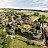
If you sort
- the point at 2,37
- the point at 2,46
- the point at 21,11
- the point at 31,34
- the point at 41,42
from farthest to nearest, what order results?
the point at 21,11 → the point at 31,34 → the point at 2,37 → the point at 41,42 → the point at 2,46

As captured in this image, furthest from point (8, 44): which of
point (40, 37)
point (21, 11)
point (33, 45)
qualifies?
point (21, 11)

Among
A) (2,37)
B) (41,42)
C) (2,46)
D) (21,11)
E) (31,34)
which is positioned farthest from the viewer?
(21,11)

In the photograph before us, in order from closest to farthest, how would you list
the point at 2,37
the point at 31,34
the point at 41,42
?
the point at 41,42
the point at 2,37
the point at 31,34

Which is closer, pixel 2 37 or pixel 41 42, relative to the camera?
pixel 41 42

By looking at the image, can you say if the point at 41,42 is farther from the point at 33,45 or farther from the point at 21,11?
the point at 21,11

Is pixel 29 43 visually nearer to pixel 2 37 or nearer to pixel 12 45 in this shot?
pixel 12 45

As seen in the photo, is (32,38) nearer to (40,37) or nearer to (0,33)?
(40,37)

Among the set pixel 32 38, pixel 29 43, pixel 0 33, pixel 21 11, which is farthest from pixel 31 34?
pixel 21 11

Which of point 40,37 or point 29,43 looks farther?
point 40,37
